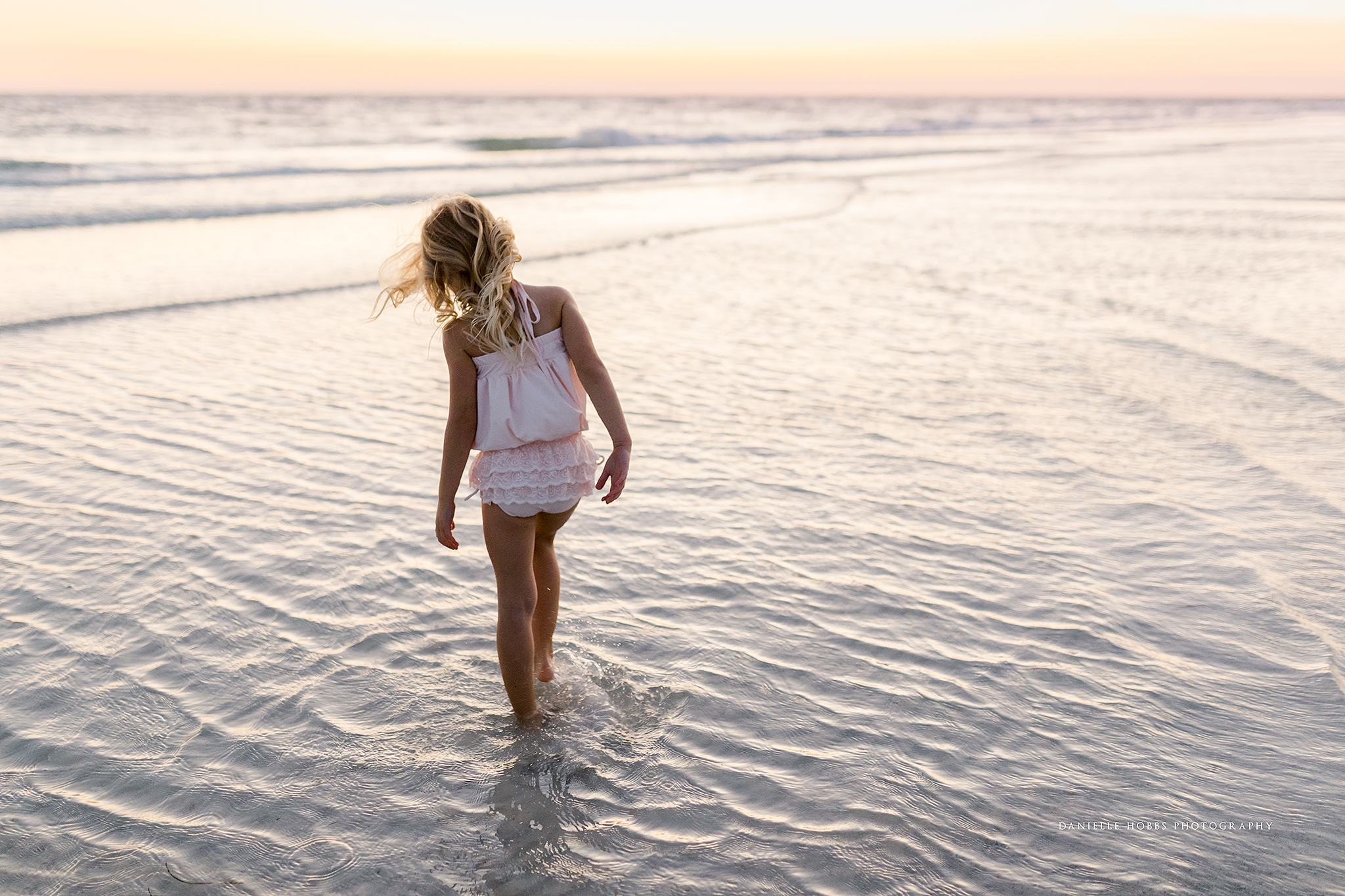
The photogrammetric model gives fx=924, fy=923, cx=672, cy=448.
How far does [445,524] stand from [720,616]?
144 cm

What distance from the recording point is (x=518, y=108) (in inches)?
2677

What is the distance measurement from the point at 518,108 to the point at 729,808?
71.1 metres

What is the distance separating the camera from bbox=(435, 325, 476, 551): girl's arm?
2.95 m

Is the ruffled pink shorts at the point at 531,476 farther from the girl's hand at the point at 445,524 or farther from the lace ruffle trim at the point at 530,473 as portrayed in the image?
the girl's hand at the point at 445,524

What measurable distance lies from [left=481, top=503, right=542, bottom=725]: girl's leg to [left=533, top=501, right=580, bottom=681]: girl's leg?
0.32 ft

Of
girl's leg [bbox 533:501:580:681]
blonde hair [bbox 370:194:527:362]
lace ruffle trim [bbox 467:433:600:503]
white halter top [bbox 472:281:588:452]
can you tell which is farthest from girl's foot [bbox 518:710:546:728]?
blonde hair [bbox 370:194:527:362]

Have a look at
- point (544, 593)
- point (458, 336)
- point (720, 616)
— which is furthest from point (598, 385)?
point (720, 616)

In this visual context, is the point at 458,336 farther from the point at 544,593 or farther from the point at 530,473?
the point at 544,593

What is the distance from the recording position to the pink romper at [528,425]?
3.01 meters

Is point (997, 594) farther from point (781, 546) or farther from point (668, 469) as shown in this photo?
point (668, 469)

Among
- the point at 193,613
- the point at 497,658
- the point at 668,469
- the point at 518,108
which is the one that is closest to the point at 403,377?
the point at 668,469

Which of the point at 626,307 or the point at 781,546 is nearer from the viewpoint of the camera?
the point at 781,546

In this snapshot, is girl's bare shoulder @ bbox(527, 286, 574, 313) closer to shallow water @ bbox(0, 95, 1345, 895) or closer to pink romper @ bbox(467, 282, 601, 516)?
pink romper @ bbox(467, 282, 601, 516)

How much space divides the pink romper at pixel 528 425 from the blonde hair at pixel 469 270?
0.06 m
